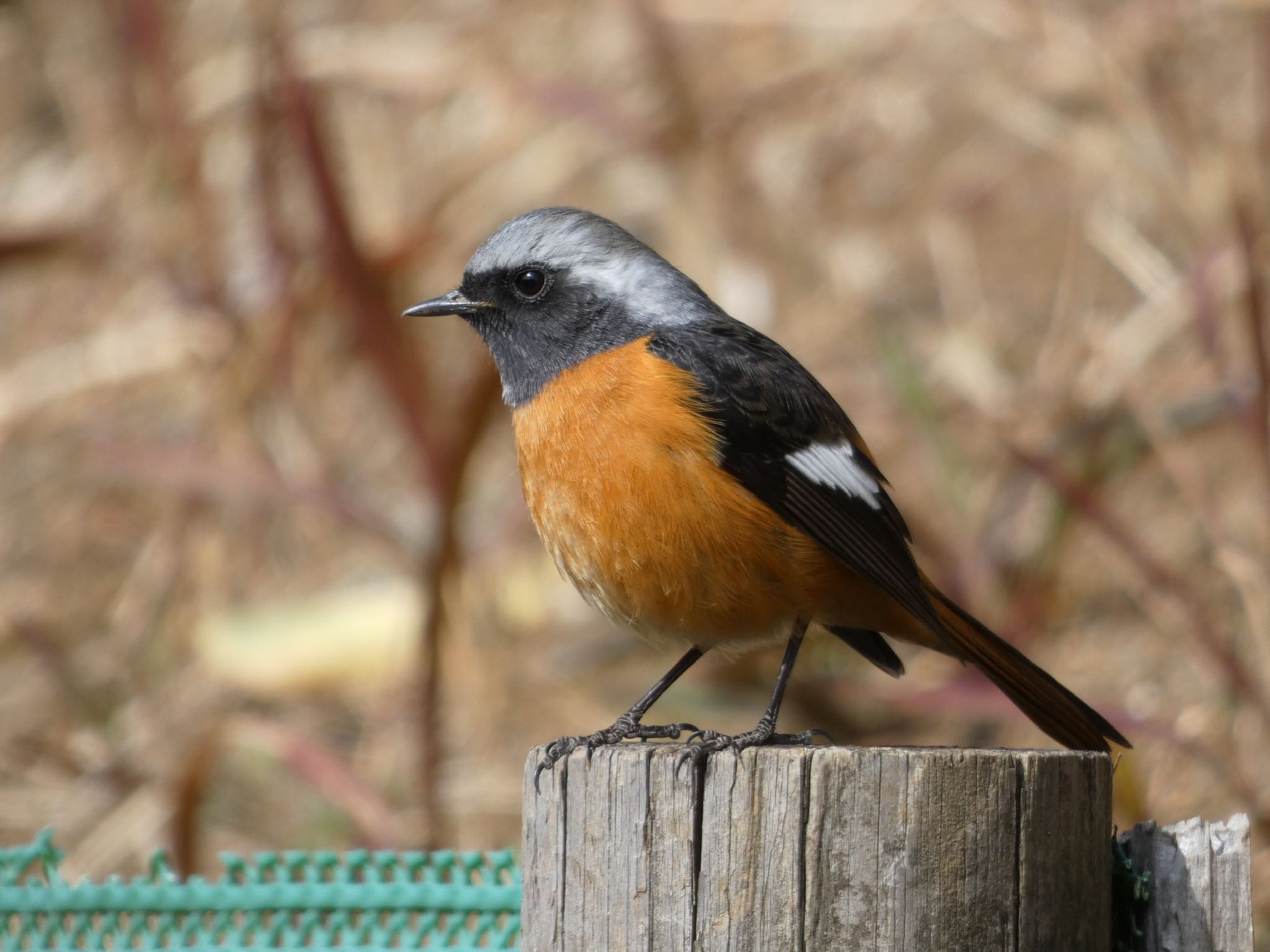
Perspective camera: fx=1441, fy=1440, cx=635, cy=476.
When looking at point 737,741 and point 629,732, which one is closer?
point 737,741

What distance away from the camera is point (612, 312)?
3672 millimetres

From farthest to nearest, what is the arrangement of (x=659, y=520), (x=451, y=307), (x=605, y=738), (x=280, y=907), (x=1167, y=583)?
(x=1167, y=583)
(x=451, y=307)
(x=659, y=520)
(x=605, y=738)
(x=280, y=907)

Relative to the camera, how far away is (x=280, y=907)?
2.84 m

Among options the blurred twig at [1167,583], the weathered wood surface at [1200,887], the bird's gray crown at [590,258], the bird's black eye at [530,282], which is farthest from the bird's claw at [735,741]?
the blurred twig at [1167,583]

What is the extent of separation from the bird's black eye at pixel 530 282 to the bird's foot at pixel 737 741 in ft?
4.23

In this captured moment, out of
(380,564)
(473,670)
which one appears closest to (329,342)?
(380,564)

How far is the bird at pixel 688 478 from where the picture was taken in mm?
3234

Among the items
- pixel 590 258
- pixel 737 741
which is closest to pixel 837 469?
pixel 590 258

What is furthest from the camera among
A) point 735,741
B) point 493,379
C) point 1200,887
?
point 493,379

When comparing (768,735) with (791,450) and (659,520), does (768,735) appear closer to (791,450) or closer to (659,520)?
(659,520)

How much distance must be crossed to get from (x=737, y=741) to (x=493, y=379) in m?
→ 2.40

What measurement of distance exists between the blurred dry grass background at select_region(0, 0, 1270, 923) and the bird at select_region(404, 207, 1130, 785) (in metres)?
1.07

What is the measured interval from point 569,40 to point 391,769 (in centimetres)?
580

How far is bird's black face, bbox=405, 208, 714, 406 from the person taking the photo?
365 cm
